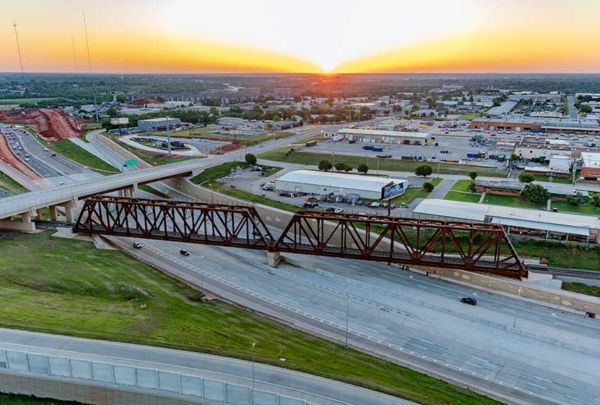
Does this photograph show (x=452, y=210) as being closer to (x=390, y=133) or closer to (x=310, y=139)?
(x=390, y=133)

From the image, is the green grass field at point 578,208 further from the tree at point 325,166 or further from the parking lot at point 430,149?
the tree at point 325,166

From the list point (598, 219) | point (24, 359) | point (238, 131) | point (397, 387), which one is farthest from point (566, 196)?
point (238, 131)

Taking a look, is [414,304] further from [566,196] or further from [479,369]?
[566,196]

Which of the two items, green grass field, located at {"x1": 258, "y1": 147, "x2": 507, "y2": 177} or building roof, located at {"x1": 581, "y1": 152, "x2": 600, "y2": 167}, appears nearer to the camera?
building roof, located at {"x1": 581, "y1": 152, "x2": 600, "y2": 167}

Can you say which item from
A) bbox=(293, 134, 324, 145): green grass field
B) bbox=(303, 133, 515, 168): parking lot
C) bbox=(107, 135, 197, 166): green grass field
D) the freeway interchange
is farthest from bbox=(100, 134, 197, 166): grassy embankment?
the freeway interchange

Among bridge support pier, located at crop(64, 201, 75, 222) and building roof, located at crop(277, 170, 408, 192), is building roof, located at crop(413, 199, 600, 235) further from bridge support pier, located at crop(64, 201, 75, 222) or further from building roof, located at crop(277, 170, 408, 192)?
bridge support pier, located at crop(64, 201, 75, 222)

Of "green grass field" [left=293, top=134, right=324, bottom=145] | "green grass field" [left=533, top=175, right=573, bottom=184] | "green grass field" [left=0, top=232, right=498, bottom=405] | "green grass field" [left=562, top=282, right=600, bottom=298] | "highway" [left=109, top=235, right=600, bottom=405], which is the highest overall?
"green grass field" [left=293, top=134, right=324, bottom=145]
